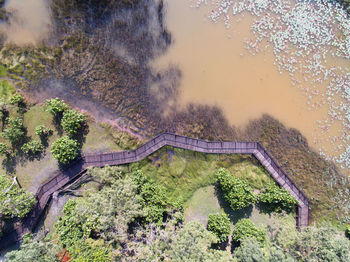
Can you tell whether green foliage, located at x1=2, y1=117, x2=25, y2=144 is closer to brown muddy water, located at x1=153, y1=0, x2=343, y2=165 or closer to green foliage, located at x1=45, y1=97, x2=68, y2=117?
green foliage, located at x1=45, y1=97, x2=68, y2=117

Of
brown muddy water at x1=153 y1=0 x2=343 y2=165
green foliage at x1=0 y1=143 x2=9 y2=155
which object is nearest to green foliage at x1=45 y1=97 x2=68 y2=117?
green foliage at x1=0 y1=143 x2=9 y2=155

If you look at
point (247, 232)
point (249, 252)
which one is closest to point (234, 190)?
point (247, 232)

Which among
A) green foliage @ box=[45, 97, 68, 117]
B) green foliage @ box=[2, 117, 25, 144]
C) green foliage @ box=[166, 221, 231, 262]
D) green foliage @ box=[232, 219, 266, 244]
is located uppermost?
green foliage @ box=[45, 97, 68, 117]

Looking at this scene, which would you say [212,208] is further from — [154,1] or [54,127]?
[154,1]

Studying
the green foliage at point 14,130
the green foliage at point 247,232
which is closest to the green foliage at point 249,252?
the green foliage at point 247,232

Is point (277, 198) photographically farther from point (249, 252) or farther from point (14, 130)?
point (14, 130)

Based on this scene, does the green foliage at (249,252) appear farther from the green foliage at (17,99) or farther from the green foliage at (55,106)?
the green foliage at (17,99)
